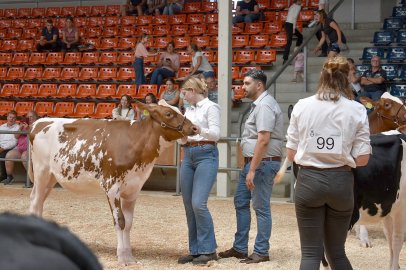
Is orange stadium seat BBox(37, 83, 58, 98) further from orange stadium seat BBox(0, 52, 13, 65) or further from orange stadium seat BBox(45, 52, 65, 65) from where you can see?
orange stadium seat BBox(0, 52, 13, 65)

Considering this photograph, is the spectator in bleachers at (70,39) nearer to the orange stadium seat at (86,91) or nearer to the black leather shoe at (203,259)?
the orange stadium seat at (86,91)

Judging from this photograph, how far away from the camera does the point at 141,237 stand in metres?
8.70

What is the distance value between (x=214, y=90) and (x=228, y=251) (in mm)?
6805

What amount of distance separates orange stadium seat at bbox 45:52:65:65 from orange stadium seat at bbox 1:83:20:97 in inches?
46.6

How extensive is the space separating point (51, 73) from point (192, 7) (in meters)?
4.40

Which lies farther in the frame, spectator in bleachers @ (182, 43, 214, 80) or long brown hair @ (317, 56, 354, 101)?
spectator in bleachers @ (182, 43, 214, 80)

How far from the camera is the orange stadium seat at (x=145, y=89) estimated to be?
16484 millimetres

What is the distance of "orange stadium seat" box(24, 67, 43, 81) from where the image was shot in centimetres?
1933

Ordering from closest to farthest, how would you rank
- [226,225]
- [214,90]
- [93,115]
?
[226,225] → [214,90] → [93,115]

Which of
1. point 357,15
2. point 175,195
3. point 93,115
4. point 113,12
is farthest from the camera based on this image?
point 113,12

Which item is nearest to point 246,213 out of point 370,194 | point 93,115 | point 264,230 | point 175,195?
point 264,230

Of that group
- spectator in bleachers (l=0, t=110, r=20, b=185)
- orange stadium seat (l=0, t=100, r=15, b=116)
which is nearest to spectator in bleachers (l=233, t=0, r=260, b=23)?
orange stadium seat (l=0, t=100, r=15, b=116)

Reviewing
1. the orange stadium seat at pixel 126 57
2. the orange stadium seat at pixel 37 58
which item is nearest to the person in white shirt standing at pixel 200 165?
the orange stadium seat at pixel 126 57

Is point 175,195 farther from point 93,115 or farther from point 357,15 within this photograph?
point 357,15
